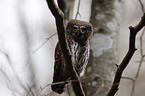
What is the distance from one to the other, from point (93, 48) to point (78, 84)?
71.1 inches

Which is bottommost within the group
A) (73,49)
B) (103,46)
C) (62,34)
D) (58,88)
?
(58,88)

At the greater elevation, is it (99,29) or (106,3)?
(106,3)

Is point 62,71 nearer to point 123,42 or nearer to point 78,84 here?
point 78,84

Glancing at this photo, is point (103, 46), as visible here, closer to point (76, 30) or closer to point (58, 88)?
point (76, 30)

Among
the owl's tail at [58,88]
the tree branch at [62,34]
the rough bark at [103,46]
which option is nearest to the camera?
the tree branch at [62,34]

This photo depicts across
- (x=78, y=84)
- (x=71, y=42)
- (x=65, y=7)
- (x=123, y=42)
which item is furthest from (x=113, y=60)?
(x=123, y=42)

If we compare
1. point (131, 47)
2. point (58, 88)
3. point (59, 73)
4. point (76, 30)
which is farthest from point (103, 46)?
point (131, 47)

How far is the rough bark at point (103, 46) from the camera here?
3936 millimetres

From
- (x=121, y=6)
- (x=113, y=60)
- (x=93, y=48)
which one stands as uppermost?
(x=121, y=6)

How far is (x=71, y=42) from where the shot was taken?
359 centimetres

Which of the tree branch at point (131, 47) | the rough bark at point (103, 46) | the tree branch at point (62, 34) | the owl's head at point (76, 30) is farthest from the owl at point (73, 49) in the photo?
the tree branch at point (131, 47)

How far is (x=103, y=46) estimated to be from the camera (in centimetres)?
410

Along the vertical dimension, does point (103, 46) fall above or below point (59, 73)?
above

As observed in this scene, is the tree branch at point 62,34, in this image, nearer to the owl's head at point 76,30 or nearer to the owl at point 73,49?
the owl at point 73,49
